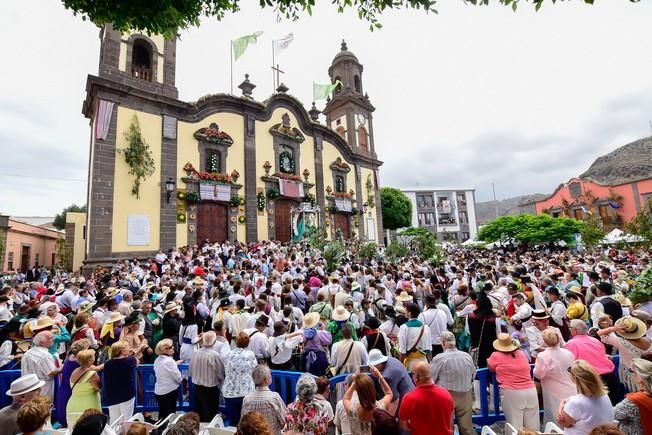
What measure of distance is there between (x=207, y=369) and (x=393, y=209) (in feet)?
121

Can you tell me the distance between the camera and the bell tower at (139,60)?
15641 millimetres

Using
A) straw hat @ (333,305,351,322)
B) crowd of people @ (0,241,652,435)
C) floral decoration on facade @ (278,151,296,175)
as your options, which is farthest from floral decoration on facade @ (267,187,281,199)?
straw hat @ (333,305,351,322)

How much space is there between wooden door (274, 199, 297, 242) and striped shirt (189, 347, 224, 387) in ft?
55.0

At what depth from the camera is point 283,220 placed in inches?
854

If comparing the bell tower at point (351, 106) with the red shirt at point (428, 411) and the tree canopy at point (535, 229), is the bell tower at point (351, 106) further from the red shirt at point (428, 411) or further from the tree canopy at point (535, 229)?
the red shirt at point (428, 411)

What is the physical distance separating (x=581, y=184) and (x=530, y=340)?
138 feet

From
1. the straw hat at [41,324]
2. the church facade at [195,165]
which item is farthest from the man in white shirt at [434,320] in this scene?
the church facade at [195,165]

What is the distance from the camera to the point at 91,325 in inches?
231

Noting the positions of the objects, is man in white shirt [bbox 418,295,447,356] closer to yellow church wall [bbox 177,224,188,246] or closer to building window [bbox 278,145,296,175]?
yellow church wall [bbox 177,224,188,246]

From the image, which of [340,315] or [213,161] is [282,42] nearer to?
[213,161]

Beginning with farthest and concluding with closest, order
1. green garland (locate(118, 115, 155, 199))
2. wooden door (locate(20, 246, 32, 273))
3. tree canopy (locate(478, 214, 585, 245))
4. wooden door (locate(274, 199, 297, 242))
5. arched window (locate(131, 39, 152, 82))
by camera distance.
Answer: tree canopy (locate(478, 214, 585, 245)), wooden door (locate(20, 246, 32, 273)), wooden door (locate(274, 199, 297, 242)), arched window (locate(131, 39, 152, 82)), green garland (locate(118, 115, 155, 199))

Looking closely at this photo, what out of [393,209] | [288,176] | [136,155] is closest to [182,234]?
[136,155]

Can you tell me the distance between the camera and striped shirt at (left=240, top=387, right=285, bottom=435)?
340 centimetres

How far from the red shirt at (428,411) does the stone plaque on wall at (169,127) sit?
17.6 meters
